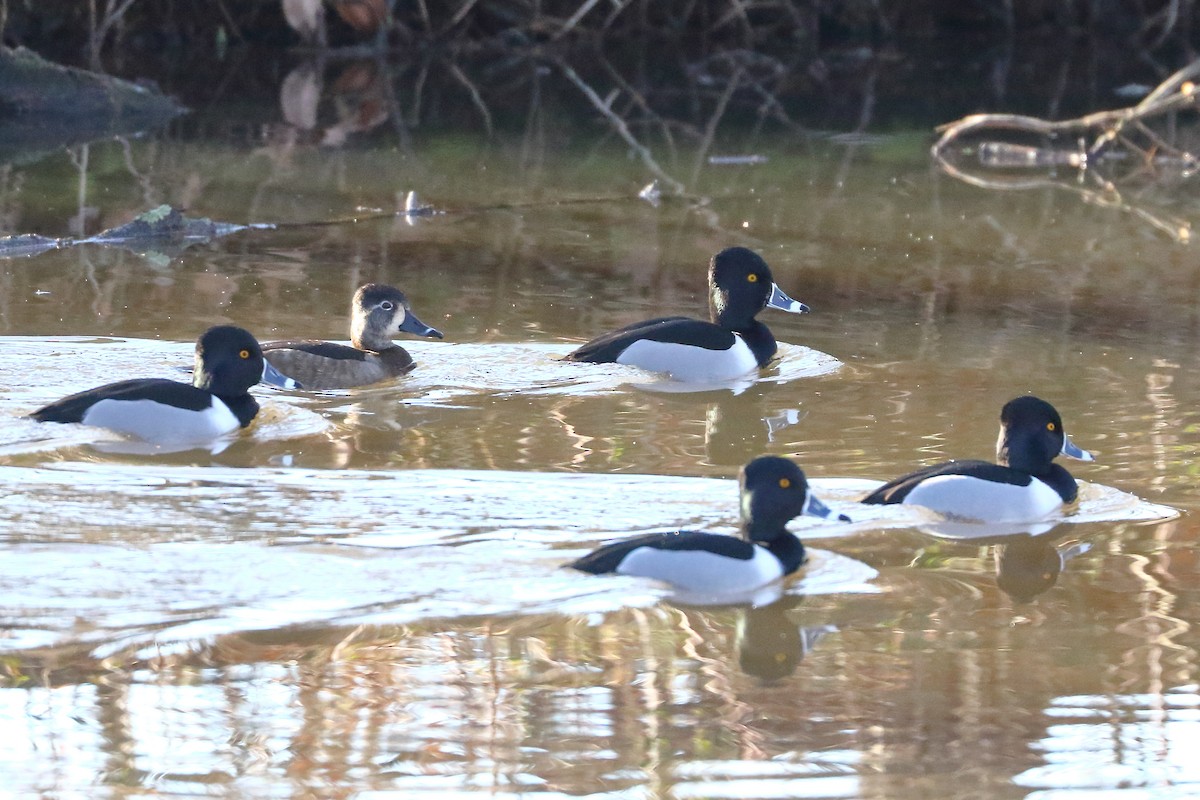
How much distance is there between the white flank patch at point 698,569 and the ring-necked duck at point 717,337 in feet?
10.9

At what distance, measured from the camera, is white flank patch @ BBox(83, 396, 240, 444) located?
27.0 feet

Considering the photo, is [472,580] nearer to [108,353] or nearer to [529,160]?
[108,353]

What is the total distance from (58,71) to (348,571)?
672 inches

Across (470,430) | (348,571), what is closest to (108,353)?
(470,430)

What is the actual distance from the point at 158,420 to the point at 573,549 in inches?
95.6

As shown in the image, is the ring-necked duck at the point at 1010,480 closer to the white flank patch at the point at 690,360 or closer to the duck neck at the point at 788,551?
the duck neck at the point at 788,551

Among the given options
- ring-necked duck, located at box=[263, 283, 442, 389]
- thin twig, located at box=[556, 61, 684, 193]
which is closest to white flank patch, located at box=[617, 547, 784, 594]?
ring-necked duck, located at box=[263, 283, 442, 389]

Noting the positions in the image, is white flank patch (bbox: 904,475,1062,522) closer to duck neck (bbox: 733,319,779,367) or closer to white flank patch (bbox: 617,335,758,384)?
white flank patch (bbox: 617,335,758,384)

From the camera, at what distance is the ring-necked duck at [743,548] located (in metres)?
6.37

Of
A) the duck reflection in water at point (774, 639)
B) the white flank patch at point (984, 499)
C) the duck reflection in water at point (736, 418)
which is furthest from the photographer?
the duck reflection in water at point (736, 418)

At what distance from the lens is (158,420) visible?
8.30 meters

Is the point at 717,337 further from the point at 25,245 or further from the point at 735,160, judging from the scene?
the point at 735,160

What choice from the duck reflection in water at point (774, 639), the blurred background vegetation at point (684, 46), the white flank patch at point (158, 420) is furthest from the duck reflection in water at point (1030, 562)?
the blurred background vegetation at point (684, 46)

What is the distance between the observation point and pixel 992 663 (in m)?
5.82
